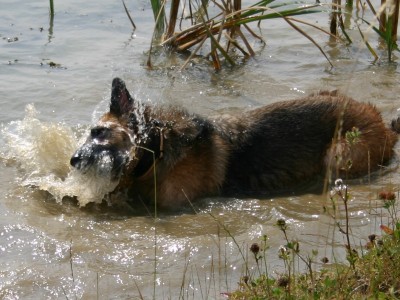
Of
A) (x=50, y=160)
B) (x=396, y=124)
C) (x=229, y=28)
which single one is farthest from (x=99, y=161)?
(x=229, y=28)

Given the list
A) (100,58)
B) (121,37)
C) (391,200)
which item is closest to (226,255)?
(391,200)

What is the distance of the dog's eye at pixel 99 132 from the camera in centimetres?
629

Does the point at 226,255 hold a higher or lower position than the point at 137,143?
lower

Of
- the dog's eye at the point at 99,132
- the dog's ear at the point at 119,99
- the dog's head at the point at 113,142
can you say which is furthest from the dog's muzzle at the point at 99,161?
the dog's ear at the point at 119,99

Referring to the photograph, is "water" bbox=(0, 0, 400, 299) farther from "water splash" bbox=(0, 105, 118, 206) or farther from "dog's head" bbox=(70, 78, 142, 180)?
"dog's head" bbox=(70, 78, 142, 180)

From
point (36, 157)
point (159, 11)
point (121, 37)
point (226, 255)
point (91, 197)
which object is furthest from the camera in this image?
point (121, 37)

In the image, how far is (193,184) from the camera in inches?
253

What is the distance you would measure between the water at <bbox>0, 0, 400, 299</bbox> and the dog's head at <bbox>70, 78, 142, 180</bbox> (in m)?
0.21

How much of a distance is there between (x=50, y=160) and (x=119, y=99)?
0.87 m

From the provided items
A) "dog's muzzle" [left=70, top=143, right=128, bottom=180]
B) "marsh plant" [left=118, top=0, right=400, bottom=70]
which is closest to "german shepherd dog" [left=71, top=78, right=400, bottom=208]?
"dog's muzzle" [left=70, top=143, right=128, bottom=180]

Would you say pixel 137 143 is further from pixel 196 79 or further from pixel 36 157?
pixel 196 79

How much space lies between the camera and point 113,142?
627 centimetres

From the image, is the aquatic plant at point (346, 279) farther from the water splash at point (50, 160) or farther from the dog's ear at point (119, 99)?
the dog's ear at point (119, 99)

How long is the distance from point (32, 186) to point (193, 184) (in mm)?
1326
